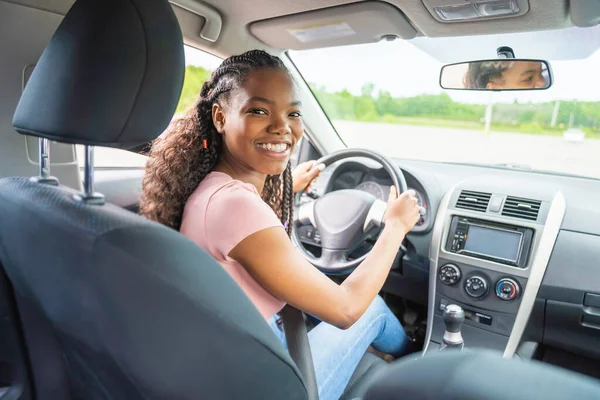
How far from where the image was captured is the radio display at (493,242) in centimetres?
239

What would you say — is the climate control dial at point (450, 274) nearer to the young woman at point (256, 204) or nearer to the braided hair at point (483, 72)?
the young woman at point (256, 204)

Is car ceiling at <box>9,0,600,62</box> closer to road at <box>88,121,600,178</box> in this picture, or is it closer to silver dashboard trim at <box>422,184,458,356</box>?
road at <box>88,121,600,178</box>

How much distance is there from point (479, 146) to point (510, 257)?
1.55 metres

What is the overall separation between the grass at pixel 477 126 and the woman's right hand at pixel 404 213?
66.7 inches

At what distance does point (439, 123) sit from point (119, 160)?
283 cm

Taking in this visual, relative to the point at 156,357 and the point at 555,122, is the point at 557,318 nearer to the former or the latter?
the point at 555,122

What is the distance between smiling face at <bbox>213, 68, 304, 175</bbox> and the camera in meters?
1.68

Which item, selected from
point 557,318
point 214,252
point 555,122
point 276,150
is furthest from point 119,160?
point 555,122

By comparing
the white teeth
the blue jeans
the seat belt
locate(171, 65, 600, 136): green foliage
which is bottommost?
the blue jeans

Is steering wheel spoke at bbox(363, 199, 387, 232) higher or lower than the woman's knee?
higher

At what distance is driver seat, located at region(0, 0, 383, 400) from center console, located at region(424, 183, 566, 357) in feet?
5.48

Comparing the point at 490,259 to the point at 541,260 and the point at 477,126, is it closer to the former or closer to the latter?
the point at 541,260

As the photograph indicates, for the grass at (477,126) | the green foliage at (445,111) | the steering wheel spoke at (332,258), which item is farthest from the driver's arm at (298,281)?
the grass at (477,126)

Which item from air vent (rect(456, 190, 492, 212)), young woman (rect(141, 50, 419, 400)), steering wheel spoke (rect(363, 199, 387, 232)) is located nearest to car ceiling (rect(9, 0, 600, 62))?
young woman (rect(141, 50, 419, 400))
